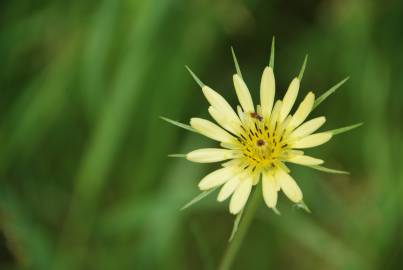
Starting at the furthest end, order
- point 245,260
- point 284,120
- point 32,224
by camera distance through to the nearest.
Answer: point 245,260 → point 32,224 → point 284,120

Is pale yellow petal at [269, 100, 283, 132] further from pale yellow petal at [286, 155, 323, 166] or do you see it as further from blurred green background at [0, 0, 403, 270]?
blurred green background at [0, 0, 403, 270]

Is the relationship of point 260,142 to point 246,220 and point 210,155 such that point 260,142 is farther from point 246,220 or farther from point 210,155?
point 246,220

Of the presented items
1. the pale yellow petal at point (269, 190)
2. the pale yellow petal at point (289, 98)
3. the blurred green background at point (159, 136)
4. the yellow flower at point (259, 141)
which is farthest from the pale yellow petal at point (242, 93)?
the blurred green background at point (159, 136)

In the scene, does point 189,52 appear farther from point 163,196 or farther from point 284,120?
point 284,120

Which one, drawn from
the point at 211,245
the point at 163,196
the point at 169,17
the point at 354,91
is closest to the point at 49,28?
the point at 169,17

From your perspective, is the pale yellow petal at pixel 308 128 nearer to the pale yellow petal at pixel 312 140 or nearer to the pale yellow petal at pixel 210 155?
the pale yellow petal at pixel 312 140

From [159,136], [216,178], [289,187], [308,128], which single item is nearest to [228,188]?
[216,178]

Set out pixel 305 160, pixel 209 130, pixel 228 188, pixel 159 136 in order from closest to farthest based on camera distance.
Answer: pixel 305 160, pixel 228 188, pixel 209 130, pixel 159 136
